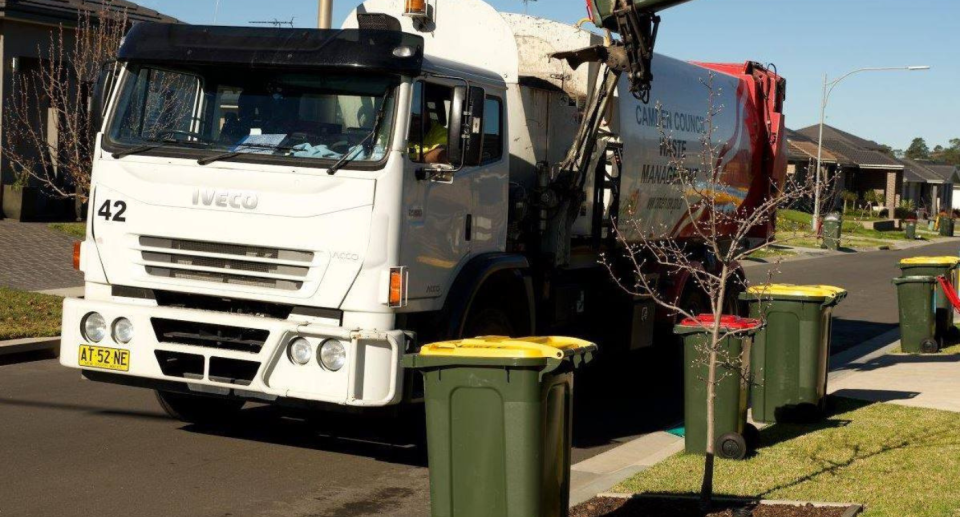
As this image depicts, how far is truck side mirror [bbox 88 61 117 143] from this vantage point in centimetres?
820

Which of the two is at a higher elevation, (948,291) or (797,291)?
(797,291)

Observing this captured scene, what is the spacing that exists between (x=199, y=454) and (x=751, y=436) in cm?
384

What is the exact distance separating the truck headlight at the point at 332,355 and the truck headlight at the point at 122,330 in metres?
1.35

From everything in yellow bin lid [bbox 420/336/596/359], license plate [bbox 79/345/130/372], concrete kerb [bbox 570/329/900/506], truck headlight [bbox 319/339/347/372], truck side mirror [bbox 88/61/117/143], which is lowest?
concrete kerb [bbox 570/329/900/506]

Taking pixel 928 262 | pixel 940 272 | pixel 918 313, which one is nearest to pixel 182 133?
pixel 918 313

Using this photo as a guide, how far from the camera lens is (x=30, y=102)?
79.1 ft

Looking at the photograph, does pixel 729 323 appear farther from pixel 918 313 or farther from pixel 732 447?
pixel 918 313

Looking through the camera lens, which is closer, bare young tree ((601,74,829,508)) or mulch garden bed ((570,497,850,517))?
mulch garden bed ((570,497,850,517))

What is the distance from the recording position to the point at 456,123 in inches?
308

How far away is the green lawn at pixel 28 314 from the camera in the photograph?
1228 centimetres

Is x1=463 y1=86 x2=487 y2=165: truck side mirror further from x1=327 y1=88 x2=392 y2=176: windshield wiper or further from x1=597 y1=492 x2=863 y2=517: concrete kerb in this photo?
x1=597 y1=492 x2=863 y2=517: concrete kerb

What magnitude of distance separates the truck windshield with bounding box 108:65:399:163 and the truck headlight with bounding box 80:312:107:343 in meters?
1.10

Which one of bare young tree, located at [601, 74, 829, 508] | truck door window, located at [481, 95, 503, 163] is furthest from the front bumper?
bare young tree, located at [601, 74, 829, 508]

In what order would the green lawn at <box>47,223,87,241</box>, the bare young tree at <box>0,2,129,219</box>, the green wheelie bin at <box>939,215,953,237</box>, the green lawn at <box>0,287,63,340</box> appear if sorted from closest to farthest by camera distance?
the green lawn at <box>0,287,63,340</box>, the bare young tree at <box>0,2,129,219</box>, the green lawn at <box>47,223,87,241</box>, the green wheelie bin at <box>939,215,953,237</box>
